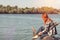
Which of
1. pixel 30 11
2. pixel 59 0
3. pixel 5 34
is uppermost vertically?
pixel 59 0

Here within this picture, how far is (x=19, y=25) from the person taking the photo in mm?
3051

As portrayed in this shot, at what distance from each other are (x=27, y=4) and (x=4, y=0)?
0.45m

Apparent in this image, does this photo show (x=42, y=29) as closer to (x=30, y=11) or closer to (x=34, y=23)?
(x=34, y=23)

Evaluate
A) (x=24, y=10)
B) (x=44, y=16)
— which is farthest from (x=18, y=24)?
(x=44, y=16)

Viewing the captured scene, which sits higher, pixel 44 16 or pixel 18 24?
pixel 44 16

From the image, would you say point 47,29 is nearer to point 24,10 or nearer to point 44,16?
point 44,16

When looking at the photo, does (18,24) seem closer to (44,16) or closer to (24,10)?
(24,10)

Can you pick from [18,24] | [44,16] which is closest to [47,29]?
[44,16]

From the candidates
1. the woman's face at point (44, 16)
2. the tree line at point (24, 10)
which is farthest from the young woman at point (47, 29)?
the tree line at point (24, 10)

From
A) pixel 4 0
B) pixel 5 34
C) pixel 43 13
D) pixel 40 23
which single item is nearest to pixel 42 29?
pixel 40 23

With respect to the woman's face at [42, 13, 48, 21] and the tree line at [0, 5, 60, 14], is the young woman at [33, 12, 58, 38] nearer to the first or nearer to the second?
the woman's face at [42, 13, 48, 21]

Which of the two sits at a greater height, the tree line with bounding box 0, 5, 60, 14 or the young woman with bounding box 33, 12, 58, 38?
the tree line with bounding box 0, 5, 60, 14

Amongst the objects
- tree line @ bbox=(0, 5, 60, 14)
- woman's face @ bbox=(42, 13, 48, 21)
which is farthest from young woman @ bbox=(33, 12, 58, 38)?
tree line @ bbox=(0, 5, 60, 14)

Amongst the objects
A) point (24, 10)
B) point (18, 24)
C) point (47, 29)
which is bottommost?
point (47, 29)
